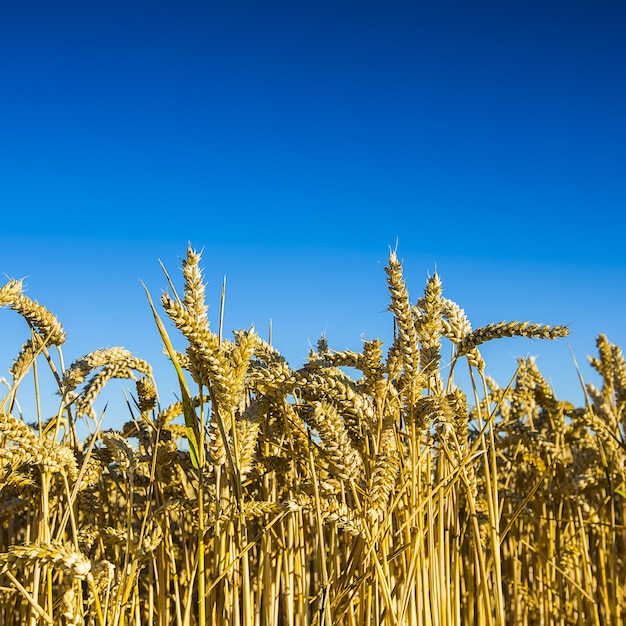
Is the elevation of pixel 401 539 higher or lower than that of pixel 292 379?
lower

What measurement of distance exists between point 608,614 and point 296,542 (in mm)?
1291

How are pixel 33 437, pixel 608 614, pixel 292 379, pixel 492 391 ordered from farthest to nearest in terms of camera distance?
pixel 492 391 → pixel 608 614 → pixel 33 437 → pixel 292 379

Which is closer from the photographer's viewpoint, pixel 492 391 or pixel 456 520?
pixel 456 520

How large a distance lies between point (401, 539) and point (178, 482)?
0.76 meters

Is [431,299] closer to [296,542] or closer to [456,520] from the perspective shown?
[456,520]

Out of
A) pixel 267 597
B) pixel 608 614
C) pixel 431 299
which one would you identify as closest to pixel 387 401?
pixel 431 299

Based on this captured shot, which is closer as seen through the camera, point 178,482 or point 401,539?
point 401,539

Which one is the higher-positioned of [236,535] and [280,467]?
[280,467]

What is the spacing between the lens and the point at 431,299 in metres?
1.57

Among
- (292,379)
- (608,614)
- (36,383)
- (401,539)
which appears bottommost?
(608,614)

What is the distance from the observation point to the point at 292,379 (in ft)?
4.67

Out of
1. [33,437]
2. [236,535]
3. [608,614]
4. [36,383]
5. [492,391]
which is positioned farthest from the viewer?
[492,391]

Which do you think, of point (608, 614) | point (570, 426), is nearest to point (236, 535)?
point (608, 614)

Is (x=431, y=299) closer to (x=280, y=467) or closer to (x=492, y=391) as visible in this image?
(x=280, y=467)
